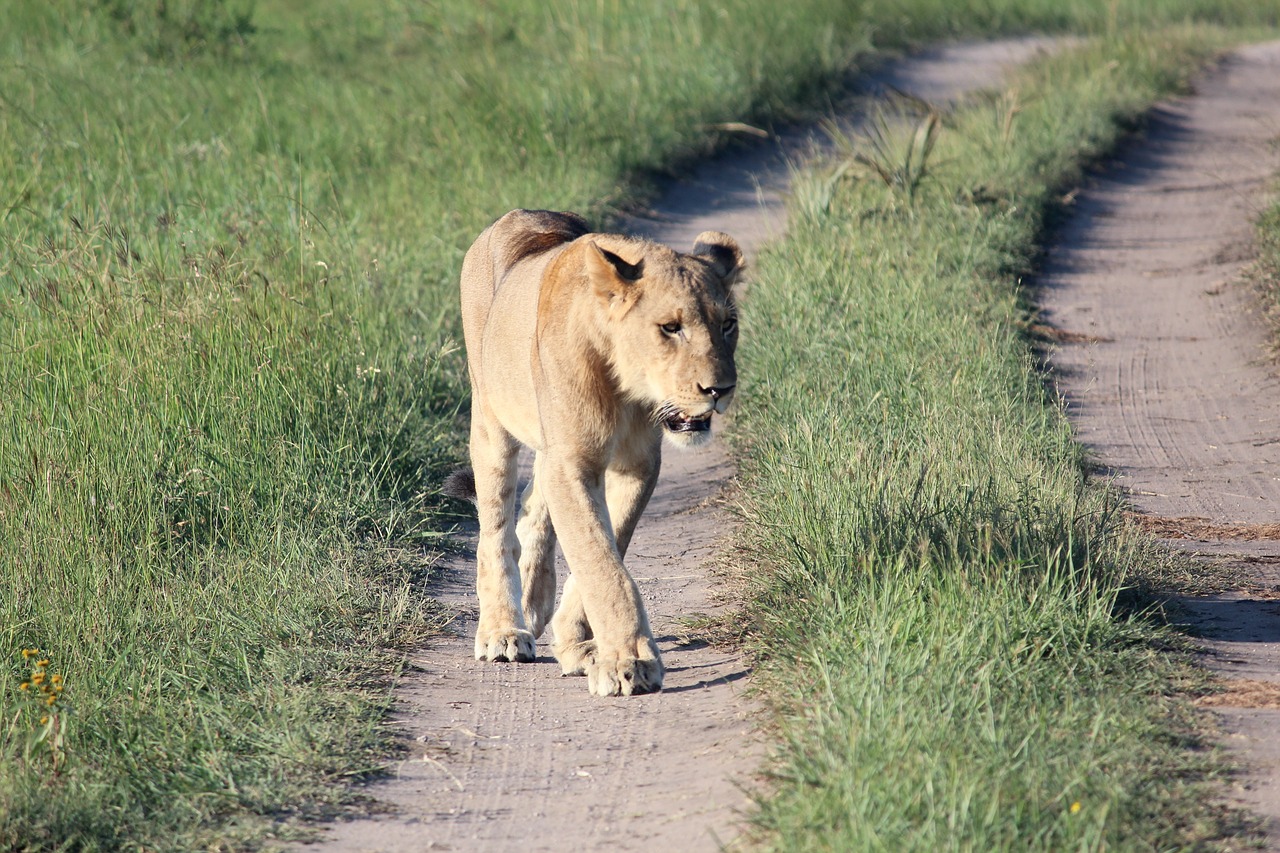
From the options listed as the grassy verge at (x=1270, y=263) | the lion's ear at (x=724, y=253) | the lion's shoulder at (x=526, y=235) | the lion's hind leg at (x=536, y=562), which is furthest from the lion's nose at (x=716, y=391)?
the grassy verge at (x=1270, y=263)

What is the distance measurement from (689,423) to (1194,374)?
4.33 meters

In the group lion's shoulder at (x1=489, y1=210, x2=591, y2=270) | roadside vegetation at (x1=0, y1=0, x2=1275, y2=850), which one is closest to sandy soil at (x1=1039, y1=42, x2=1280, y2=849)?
roadside vegetation at (x1=0, y1=0, x2=1275, y2=850)

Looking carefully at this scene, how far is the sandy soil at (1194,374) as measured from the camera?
4137 millimetres

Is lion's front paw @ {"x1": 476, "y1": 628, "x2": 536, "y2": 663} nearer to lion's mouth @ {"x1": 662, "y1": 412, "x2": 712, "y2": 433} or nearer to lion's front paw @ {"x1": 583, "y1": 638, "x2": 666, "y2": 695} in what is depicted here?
lion's front paw @ {"x1": 583, "y1": 638, "x2": 666, "y2": 695}

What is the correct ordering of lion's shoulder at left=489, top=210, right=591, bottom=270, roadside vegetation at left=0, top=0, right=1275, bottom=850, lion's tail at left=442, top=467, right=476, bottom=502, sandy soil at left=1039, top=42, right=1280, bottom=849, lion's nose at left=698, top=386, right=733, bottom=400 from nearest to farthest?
1. roadside vegetation at left=0, top=0, right=1275, bottom=850
2. lion's nose at left=698, top=386, right=733, bottom=400
3. sandy soil at left=1039, top=42, right=1280, bottom=849
4. lion's shoulder at left=489, top=210, right=591, bottom=270
5. lion's tail at left=442, top=467, right=476, bottom=502

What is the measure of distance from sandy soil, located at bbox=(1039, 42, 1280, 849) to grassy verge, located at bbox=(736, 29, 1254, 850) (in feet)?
0.73

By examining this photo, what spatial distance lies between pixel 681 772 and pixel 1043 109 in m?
10.3

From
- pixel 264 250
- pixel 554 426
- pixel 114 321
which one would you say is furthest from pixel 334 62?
pixel 554 426

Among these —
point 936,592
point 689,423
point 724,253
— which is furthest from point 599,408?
point 936,592

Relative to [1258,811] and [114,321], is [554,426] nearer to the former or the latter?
[1258,811]

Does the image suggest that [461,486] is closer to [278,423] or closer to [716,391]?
[278,423]

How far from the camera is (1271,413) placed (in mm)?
6684

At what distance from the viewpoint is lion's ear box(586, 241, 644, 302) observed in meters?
3.91

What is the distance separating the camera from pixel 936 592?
3.71 meters
